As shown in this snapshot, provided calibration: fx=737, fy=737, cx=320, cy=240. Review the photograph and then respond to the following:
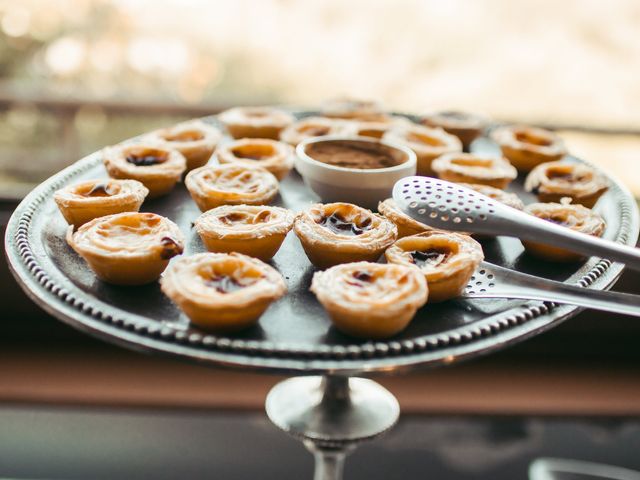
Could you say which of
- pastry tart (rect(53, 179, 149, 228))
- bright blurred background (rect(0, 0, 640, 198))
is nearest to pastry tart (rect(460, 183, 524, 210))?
pastry tart (rect(53, 179, 149, 228))

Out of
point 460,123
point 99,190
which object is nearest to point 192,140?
point 99,190

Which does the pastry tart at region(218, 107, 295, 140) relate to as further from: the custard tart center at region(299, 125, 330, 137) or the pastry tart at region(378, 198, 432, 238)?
the pastry tart at region(378, 198, 432, 238)

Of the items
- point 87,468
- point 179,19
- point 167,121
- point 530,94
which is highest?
point 179,19

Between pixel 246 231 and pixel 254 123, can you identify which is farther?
pixel 254 123

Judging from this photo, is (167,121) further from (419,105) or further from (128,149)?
(128,149)

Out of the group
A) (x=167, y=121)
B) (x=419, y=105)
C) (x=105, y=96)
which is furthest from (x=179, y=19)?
(x=419, y=105)

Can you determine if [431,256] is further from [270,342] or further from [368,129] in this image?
[368,129]

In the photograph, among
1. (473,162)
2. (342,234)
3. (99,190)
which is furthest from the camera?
(473,162)
